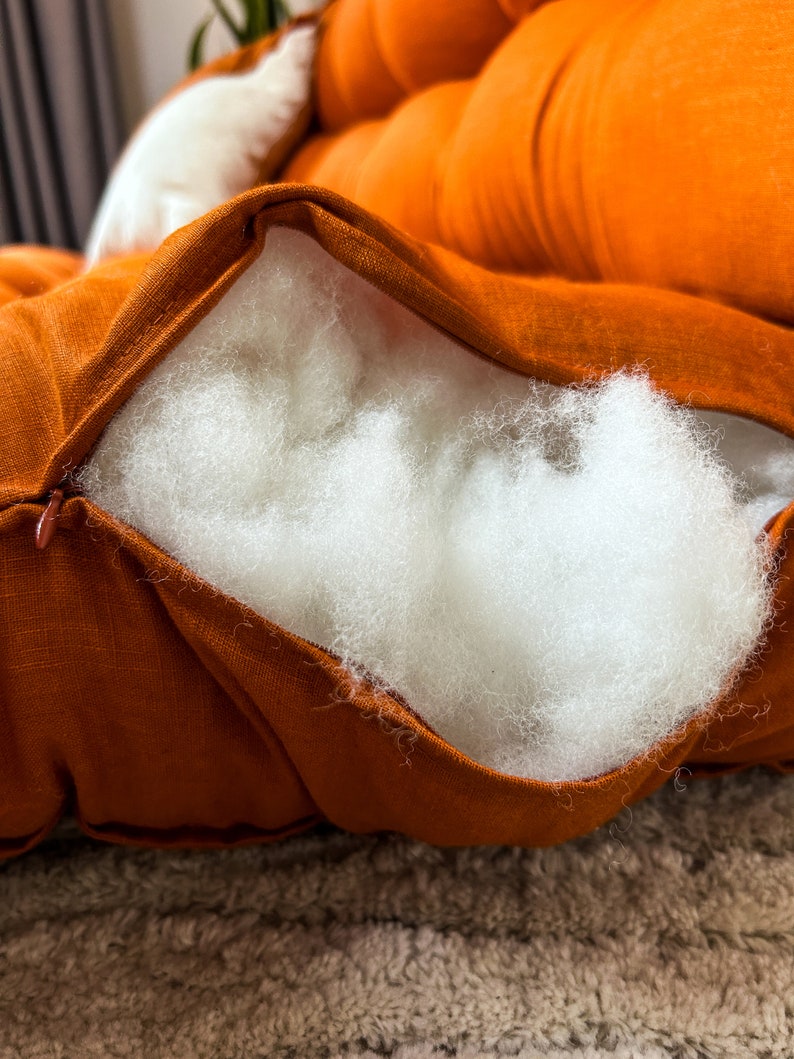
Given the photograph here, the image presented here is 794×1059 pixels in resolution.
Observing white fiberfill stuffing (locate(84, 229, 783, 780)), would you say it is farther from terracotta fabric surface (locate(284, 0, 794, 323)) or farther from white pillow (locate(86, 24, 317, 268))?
white pillow (locate(86, 24, 317, 268))

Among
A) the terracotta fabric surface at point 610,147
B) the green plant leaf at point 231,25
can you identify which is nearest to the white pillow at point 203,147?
the terracotta fabric surface at point 610,147

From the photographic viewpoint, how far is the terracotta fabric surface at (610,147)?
18.0 inches

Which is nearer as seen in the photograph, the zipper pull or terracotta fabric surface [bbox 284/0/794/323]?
the zipper pull

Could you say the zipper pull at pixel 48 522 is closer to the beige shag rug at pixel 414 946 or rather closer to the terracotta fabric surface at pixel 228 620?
the terracotta fabric surface at pixel 228 620

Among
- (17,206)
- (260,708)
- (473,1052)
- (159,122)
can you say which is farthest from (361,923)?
(17,206)

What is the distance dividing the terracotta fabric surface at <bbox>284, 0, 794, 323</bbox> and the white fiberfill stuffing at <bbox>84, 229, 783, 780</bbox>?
6.7 inches

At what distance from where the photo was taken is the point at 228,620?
34 cm

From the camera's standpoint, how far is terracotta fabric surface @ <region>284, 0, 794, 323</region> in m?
0.46

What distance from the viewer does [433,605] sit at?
36cm

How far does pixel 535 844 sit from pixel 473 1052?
0.37ft

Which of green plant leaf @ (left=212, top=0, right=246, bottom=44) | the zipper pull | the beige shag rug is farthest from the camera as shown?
green plant leaf @ (left=212, top=0, right=246, bottom=44)

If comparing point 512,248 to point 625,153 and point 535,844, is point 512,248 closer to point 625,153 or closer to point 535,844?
point 625,153

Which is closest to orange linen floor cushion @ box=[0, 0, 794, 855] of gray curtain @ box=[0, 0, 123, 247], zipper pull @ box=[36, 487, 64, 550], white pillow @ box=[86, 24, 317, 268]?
zipper pull @ box=[36, 487, 64, 550]

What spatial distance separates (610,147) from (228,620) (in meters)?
0.44
